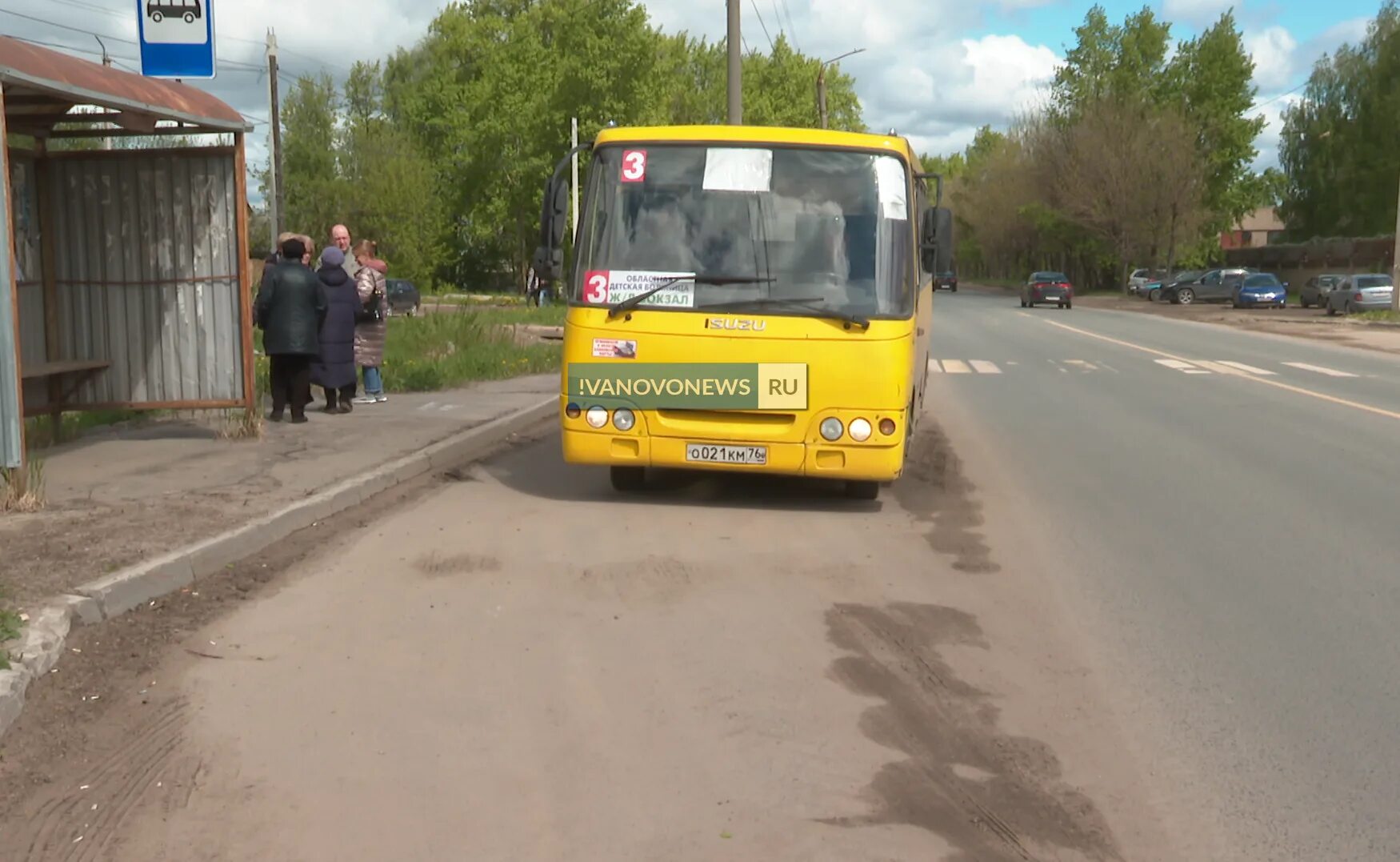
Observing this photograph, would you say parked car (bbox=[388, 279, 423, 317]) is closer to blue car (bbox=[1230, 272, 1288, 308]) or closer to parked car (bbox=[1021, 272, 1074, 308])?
parked car (bbox=[1021, 272, 1074, 308])

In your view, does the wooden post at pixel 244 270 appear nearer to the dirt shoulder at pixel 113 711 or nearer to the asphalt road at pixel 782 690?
the asphalt road at pixel 782 690

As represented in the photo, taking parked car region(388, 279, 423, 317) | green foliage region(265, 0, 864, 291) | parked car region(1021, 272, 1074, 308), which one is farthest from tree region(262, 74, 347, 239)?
parked car region(1021, 272, 1074, 308)

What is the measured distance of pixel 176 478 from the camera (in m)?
9.62

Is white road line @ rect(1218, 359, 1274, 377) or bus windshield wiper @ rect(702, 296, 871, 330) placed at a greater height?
bus windshield wiper @ rect(702, 296, 871, 330)

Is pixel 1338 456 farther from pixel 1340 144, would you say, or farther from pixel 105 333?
pixel 1340 144

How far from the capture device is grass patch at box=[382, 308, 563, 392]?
57.4 feet

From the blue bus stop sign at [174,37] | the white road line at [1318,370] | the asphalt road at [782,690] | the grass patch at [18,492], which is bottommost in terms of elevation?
the asphalt road at [782,690]

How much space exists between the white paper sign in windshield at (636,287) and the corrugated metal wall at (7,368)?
3357 mm

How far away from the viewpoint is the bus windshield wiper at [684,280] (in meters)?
9.28

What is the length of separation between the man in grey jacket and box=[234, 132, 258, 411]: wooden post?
1.66 m

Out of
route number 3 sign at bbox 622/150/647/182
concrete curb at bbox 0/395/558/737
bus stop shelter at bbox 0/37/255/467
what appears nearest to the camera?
concrete curb at bbox 0/395/558/737

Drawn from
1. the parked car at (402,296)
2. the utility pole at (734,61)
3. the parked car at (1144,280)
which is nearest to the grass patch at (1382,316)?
the utility pole at (734,61)

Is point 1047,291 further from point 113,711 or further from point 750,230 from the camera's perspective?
point 113,711

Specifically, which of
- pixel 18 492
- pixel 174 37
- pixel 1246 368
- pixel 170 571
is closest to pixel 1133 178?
pixel 1246 368
